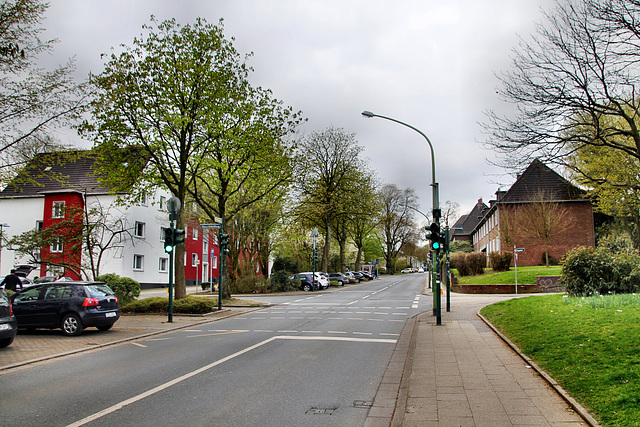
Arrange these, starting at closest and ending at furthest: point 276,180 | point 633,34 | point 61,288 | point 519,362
A: point 519,362, point 633,34, point 61,288, point 276,180

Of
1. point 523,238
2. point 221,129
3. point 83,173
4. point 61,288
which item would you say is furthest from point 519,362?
point 83,173

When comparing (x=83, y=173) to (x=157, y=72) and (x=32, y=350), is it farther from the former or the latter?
(x=32, y=350)

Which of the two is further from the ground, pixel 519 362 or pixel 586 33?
pixel 586 33

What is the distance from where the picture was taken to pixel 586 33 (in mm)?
10188

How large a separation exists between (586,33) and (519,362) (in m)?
6.82

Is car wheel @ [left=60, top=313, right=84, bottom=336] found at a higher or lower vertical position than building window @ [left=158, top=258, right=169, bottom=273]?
lower

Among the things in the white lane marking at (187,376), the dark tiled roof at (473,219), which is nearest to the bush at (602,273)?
the white lane marking at (187,376)

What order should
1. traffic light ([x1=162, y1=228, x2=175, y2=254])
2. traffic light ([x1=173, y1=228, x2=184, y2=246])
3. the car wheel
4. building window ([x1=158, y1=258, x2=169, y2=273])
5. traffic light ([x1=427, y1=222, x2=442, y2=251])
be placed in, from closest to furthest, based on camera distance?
the car wheel
traffic light ([x1=427, y1=222, x2=442, y2=251])
traffic light ([x1=162, y1=228, x2=175, y2=254])
traffic light ([x1=173, y1=228, x2=184, y2=246])
building window ([x1=158, y1=258, x2=169, y2=273])

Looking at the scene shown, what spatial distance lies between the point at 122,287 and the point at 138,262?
2429 cm

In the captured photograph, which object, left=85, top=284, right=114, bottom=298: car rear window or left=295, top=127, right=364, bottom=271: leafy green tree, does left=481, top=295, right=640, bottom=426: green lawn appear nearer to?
left=85, top=284, right=114, bottom=298: car rear window

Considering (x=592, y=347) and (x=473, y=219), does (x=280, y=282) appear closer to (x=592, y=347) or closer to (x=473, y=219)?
(x=592, y=347)

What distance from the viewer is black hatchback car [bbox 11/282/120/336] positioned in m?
13.5

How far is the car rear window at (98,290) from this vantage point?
13956 mm

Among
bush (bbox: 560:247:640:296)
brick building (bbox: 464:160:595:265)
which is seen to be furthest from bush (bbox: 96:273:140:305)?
brick building (bbox: 464:160:595:265)
